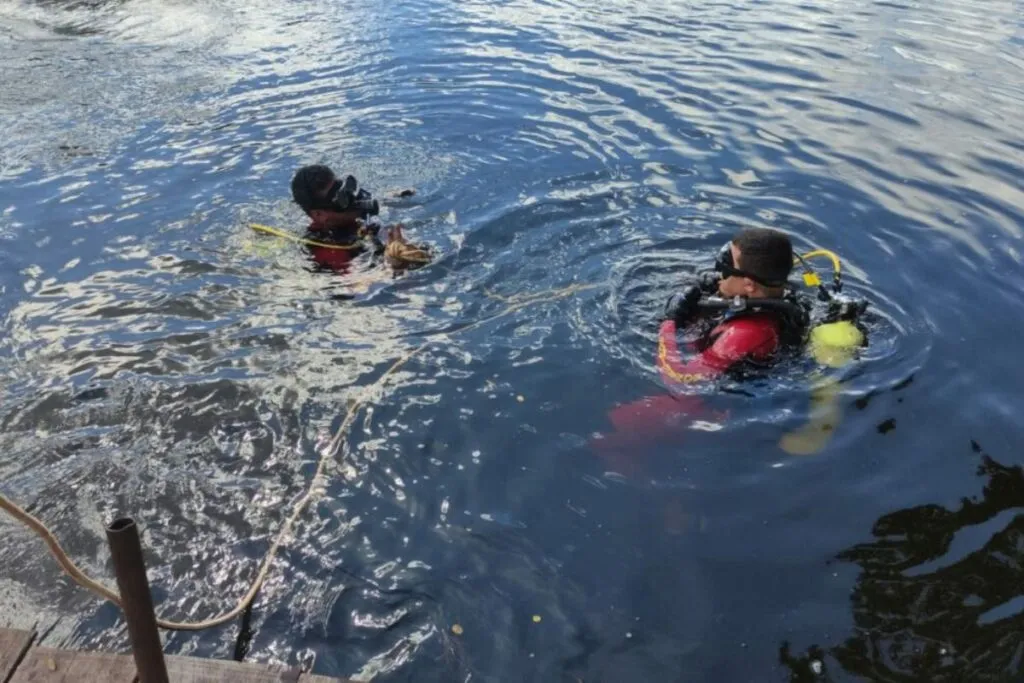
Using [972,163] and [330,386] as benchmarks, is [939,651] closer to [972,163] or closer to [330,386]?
[330,386]

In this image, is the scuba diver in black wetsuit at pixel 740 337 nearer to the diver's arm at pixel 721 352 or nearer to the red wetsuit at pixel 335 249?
the diver's arm at pixel 721 352

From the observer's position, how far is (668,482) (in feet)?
13.2

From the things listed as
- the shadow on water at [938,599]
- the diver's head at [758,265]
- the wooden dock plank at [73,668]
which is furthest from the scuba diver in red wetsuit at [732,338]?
the wooden dock plank at [73,668]

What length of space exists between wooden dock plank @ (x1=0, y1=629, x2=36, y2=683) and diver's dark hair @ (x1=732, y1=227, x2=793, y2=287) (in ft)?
11.8

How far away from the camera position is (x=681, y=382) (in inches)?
178

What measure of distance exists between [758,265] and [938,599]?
1810 millimetres

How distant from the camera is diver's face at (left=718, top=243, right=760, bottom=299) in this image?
14.7 feet

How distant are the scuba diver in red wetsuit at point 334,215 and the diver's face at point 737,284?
8.11 feet

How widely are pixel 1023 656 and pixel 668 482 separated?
1.54 m

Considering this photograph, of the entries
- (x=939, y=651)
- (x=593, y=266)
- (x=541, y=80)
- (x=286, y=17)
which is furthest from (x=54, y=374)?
(x=286, y=17)

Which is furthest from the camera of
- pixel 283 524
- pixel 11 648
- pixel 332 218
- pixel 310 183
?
pixel 332 218

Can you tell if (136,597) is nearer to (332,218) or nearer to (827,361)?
(827,361)

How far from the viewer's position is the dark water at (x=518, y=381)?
334cm

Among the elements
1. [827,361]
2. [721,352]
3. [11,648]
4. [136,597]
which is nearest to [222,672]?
[11,648]
